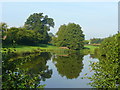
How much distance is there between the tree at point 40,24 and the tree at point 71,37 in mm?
7756

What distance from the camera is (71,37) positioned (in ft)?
280

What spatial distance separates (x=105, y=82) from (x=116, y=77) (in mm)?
646

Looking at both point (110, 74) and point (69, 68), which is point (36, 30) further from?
point (110, 74)

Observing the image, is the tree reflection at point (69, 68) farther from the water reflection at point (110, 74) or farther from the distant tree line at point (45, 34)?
the distant tree line at point (45, 34)

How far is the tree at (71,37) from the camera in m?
82.6

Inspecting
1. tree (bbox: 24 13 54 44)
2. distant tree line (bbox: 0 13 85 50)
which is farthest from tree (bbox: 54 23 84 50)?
tree (bbox: 24 13 54 44)

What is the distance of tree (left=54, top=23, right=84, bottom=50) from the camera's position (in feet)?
271

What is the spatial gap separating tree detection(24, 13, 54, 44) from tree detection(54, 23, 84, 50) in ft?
25.4

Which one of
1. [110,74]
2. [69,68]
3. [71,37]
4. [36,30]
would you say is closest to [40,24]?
[36,30]

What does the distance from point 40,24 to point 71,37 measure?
20.9m

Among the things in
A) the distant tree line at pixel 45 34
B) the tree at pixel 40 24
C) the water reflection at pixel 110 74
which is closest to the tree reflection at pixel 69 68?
the water reflection at pixel 110 74

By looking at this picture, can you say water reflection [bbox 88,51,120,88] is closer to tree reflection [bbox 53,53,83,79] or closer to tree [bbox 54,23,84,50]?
tree reflection [bbox 53,53,83,79]

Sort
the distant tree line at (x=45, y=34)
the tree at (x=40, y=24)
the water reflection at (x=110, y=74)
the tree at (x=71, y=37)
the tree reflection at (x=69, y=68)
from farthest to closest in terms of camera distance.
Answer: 1. the tree at (x=40, y=24)
2. the tree at (x=71, y=37)
3. the distant tree line at (x=45, y=34)
4. the tree reflection at (x=69, y=68)
5. the water reflection at (x=110, y=74)

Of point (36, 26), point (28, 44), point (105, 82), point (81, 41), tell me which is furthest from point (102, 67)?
point (36, 26)
